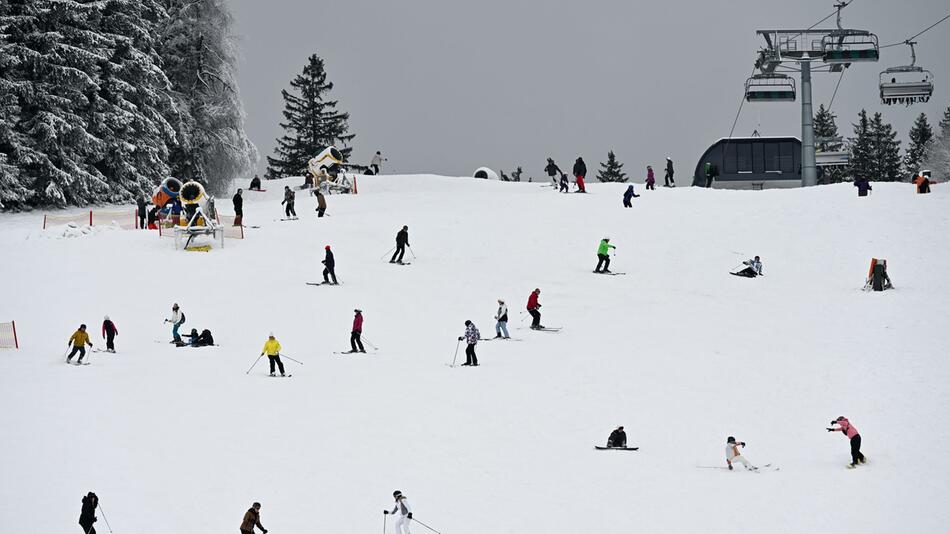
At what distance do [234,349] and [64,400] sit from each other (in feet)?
18.8

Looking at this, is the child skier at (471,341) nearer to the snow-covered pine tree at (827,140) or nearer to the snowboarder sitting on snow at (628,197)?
the snowboarder sitting on snow at (628,197)

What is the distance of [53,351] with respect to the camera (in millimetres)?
27578

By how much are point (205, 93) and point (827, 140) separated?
39.6 meters

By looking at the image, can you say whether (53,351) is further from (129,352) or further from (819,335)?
(819,335)

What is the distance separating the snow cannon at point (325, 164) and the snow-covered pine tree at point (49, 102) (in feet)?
36.9

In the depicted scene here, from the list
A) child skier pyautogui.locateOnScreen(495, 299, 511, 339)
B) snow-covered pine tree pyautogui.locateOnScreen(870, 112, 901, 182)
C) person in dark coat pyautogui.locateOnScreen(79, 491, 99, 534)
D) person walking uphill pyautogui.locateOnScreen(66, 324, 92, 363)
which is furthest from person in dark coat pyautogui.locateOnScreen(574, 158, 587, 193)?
snow-covered pine tree pyautogui.locateOnScreen(870, 112, 901, 182)

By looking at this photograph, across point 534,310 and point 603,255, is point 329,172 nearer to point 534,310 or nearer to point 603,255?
point 603,255

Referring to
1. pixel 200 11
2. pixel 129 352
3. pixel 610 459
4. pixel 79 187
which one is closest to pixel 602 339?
pixel 610 459

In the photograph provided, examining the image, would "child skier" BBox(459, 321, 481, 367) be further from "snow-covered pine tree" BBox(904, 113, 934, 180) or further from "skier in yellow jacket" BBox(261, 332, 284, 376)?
"snow-covered pine tree" BBox(904, 113, 934, 180)

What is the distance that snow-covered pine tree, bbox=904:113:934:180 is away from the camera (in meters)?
109

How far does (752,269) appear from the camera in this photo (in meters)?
37.2

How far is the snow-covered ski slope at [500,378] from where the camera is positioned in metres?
18.5

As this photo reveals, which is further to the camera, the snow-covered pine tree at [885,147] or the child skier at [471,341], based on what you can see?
the snow-covered pine tree at [885,147]

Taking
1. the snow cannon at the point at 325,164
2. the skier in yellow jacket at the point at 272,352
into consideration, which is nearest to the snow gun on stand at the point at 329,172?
the snow cannon at the point at 325,164
